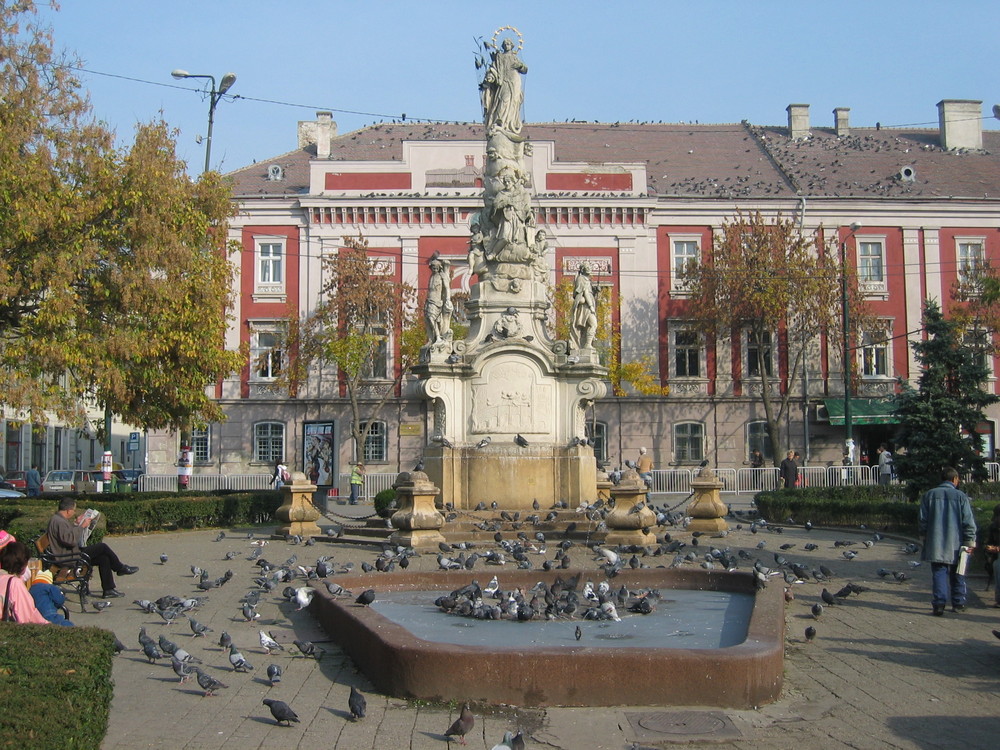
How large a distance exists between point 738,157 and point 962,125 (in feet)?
34.1

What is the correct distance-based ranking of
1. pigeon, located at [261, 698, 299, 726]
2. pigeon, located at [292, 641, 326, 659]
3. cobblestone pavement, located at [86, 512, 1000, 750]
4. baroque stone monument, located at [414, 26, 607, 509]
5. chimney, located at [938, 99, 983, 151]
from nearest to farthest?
cobblestone pavement, located at [86, 512, 1000, 750] → pigeon, located at [261, 698, 299, 726] → pigeon, located at [292, 641, 326, 659] → baroque stone monument, located at [414, 26, 607, 509] → chimney, located at [938, 99, 983, 151]

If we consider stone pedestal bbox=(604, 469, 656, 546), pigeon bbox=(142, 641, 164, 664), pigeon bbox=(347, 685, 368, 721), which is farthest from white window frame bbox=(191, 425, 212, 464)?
pigeon bbox=(347, 685, 368, 721)

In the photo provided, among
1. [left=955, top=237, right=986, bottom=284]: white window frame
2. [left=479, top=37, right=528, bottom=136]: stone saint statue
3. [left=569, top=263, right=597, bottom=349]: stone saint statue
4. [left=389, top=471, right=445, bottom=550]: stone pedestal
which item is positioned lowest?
[left=389, top=471, right=445, bottom=550]: stone pedestal

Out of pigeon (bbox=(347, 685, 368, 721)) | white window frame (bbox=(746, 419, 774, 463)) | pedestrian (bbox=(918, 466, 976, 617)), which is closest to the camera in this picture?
pigeon (bbox=(347, 685, 368, 721))

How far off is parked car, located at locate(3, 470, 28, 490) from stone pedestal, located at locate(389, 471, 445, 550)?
26392mm

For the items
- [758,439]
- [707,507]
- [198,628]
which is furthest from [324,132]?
[198,628]

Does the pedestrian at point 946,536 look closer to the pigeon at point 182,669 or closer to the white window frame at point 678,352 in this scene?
the pigeon at point 182,669

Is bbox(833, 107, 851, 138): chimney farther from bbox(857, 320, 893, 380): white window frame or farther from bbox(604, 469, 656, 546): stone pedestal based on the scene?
bbox(604, 469, 656, 546): stone pedestal

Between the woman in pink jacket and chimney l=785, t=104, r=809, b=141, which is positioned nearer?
the woman in pink jacket

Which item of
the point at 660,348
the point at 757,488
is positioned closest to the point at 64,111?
the point at 757,488

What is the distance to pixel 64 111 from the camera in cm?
2077

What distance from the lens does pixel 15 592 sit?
754 cm

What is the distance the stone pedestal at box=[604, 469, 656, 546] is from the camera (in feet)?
51.9

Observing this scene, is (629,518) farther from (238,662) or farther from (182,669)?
(182,669)
